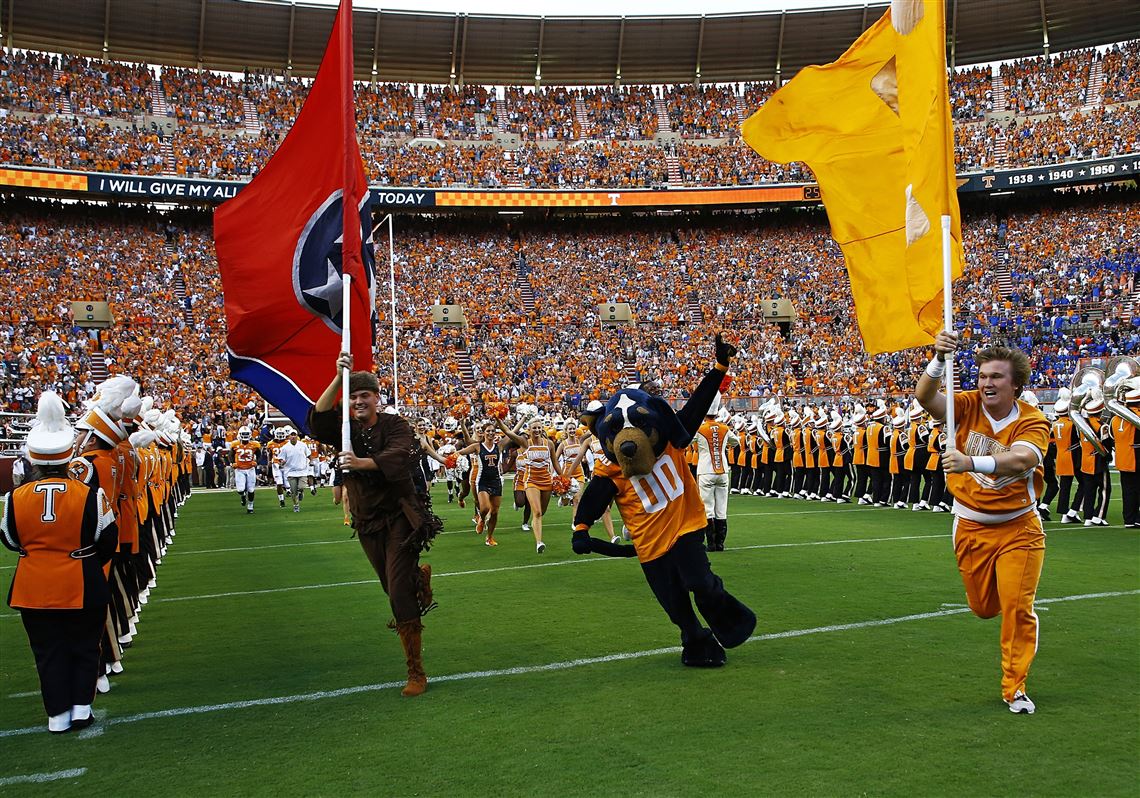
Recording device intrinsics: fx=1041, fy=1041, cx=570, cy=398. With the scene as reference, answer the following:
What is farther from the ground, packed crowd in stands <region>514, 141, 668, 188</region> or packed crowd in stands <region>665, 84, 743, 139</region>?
packed crowd in stands <region>665, 84, 743, 139</region>

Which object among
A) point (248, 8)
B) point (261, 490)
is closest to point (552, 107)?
point (248, 8)

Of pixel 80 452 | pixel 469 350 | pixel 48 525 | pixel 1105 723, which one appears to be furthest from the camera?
pixel 469 350

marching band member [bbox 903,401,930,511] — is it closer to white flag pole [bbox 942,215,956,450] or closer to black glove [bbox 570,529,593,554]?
black glove [bbox 570,529,593,554]

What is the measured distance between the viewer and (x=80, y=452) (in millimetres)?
6484

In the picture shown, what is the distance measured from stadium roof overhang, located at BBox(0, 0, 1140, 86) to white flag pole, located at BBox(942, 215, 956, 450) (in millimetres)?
46539

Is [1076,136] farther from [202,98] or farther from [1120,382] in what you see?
[202,98]

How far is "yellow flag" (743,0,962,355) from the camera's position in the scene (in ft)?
17.4

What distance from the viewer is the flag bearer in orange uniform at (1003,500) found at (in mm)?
4941

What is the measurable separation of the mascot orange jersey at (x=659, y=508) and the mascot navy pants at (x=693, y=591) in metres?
0.06

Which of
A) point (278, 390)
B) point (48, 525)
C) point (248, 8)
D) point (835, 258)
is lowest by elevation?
point (48, 525)

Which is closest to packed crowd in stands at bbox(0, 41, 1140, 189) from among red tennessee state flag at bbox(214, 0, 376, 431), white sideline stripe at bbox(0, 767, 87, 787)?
red tennessee state flag at bbox(214, 0, 376, 431)

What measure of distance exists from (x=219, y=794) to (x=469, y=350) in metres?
37.8

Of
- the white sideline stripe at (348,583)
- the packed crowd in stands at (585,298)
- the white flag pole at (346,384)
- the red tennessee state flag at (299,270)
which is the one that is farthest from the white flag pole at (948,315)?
the packed crowd in stands at (585,298)

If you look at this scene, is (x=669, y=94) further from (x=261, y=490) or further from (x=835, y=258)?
(x=261, y=490)
